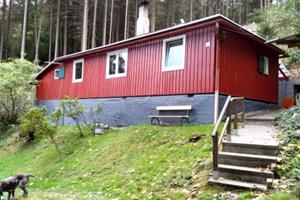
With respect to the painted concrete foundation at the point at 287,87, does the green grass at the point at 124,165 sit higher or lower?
lower

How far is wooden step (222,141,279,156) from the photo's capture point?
735 cm

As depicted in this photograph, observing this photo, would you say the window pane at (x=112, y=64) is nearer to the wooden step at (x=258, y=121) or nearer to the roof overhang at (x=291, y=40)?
the wooden step at (x=258, y=121)

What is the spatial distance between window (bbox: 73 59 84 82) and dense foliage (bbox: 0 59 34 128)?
3041 millimetres

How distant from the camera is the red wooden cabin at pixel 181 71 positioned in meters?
11.8

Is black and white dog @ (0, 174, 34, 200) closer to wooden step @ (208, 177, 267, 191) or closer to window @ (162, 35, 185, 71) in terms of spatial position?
wooden step @ (208, 177, 267, 191)

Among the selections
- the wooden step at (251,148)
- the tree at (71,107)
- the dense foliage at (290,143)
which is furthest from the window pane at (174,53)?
the wooden step at (251,148)

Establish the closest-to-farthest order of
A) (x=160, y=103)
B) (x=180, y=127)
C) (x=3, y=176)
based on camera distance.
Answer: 1. (x=180, y=127)
2. (x=3, y=176)
3. (x=160, y=103)

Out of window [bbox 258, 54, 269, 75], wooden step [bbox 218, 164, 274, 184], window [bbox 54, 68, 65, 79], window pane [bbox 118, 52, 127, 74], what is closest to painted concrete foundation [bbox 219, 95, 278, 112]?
window [bbox 258, 54, 269, 75]

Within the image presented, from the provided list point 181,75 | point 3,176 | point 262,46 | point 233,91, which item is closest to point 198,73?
Result: point 181,75

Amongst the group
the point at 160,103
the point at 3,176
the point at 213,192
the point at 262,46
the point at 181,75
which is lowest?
the point at 3,176

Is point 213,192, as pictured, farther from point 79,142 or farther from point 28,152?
point 28,152

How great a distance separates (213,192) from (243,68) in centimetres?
773

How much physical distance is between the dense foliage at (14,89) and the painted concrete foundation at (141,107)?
11.3ft

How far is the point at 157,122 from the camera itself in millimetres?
13117
